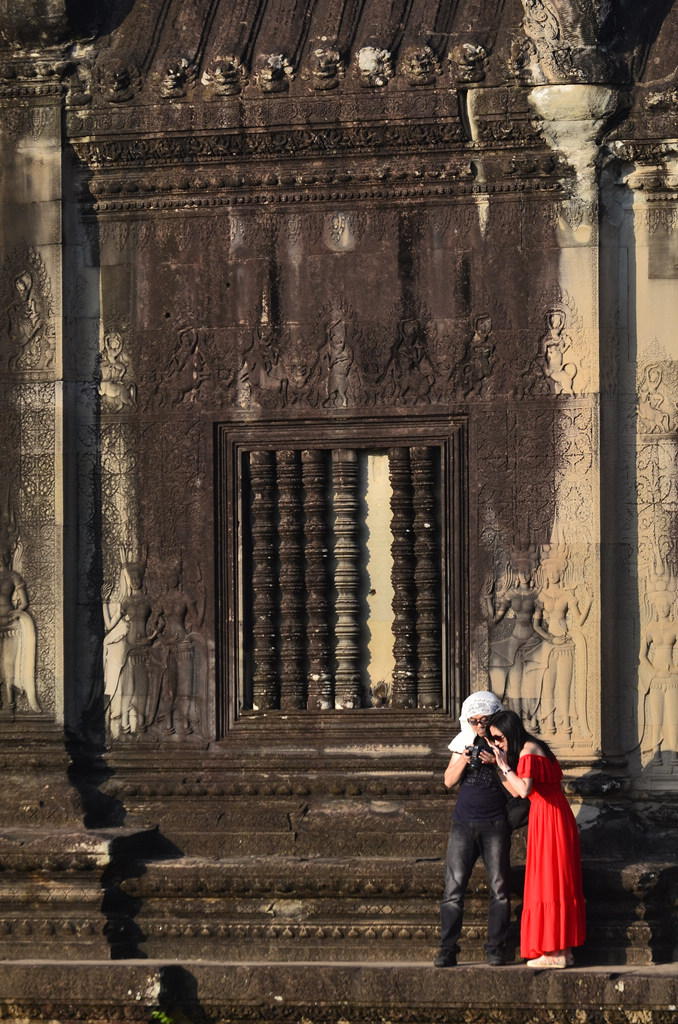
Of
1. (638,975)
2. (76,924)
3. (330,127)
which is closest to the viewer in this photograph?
(638,975)

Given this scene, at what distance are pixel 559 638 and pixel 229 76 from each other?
442 cm

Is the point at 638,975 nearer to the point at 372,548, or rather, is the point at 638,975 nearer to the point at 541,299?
the point at 372,548

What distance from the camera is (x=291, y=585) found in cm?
1277

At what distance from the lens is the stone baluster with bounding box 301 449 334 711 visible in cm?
1270

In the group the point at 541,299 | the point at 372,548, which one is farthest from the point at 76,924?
the point at 541,299

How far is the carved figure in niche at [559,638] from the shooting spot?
12.3 m

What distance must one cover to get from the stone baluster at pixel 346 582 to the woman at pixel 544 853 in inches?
68.7

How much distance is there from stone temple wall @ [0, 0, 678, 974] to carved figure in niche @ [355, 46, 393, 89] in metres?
0.02

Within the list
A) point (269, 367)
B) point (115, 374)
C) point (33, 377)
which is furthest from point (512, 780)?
point (33, 377)

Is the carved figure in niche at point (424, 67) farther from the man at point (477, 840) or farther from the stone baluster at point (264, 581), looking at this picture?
the man at point (477, 840)

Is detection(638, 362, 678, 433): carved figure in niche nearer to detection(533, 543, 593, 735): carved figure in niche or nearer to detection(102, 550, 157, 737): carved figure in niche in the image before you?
detection(533, 543, 593, 735): carved figure in niche

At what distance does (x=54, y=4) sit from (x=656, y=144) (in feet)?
13.9

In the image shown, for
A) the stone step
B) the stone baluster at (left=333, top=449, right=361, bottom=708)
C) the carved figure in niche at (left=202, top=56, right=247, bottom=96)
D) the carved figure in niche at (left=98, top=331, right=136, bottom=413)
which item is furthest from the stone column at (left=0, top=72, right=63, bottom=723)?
the stone baluster at (left=333, top=449, right=361, bottom=708)

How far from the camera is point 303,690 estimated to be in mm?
12766
